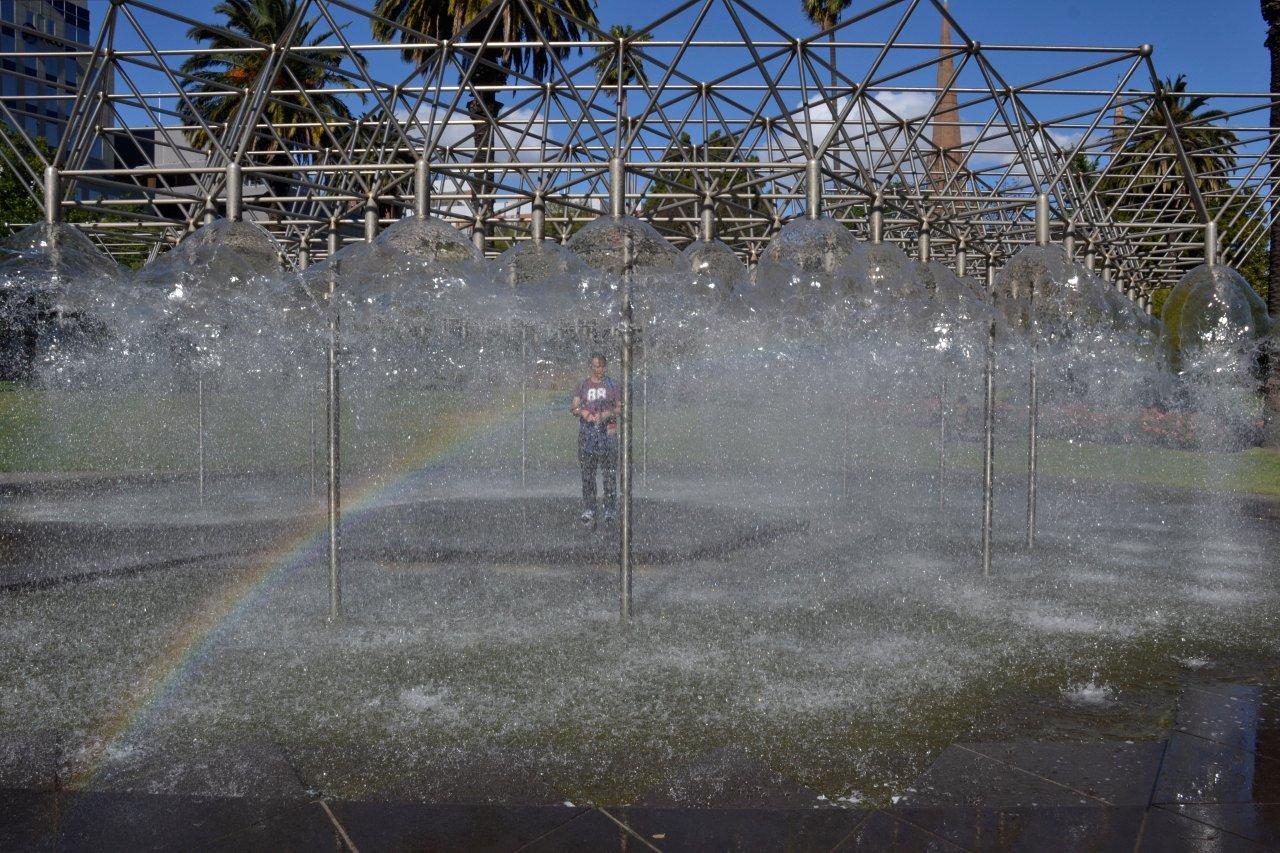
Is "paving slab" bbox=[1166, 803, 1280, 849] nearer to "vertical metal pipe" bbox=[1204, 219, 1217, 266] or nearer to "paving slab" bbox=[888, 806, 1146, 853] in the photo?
"paving slab" bbox=[888, 806, 1146, 853]

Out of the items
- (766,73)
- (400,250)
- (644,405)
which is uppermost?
(766,73)

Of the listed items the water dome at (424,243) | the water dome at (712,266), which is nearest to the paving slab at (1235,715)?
the water dome at (712,266)

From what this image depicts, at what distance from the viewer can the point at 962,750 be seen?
197 inches

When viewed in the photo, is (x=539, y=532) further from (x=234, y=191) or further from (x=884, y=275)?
(x=234, y=191)

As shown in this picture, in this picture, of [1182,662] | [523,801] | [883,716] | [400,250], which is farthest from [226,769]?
[1182,662]

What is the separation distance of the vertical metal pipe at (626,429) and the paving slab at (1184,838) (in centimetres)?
371

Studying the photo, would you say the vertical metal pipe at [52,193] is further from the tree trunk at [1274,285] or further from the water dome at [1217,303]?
the tree trunk at [1274,285]

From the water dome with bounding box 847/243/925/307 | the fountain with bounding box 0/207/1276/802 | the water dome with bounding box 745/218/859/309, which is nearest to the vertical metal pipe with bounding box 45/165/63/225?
the fountain with bounding box 0/207/1276/802

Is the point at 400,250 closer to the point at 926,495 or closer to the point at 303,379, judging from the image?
the point at 926,495

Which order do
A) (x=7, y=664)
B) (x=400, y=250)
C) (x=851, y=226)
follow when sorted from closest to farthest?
(x=7, y=664) → (x=400, y=250) → (x=851, y=226)

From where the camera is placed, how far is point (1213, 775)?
470 centimetres

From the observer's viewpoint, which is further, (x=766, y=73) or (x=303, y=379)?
(x=303, y=379)

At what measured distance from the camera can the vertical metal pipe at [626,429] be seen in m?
7.12

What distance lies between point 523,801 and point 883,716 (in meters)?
2.06
